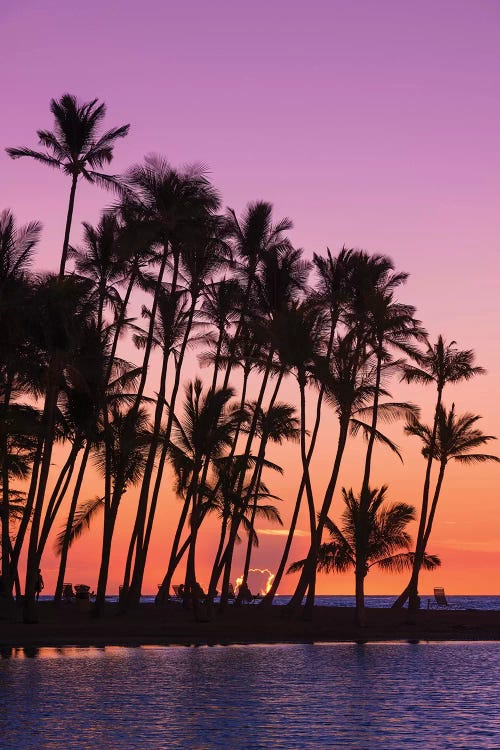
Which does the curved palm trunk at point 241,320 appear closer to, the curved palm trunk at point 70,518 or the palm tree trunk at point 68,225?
the curved palm trunk at point 70,518

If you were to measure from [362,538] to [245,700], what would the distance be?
2106 cm

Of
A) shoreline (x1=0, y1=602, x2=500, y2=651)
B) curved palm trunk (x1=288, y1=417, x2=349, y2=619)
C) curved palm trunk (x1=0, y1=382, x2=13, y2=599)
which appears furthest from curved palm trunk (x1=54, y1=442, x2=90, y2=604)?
curved palm trunk (x1=288, y1=417, x2=349, y2=619)

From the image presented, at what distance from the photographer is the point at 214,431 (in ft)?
146

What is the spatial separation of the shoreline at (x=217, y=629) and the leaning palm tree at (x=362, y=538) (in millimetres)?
2258

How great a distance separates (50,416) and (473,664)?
16.3m

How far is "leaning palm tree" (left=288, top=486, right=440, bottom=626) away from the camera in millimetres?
45562

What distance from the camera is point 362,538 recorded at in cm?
4534

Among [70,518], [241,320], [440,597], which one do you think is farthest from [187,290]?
[440,597]

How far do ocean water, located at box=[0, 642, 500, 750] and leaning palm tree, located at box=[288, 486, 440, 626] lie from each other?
24.0ft

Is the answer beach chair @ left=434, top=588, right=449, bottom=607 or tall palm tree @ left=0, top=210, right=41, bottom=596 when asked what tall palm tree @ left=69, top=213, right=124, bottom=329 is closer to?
tall palm tree @ left=0, top=210, right=41, bottom=596

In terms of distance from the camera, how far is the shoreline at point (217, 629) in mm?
39969

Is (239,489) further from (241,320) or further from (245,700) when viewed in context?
(245,700)

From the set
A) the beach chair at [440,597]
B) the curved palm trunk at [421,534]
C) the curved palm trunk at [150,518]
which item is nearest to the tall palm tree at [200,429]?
the curved palm trunk at [150,518]

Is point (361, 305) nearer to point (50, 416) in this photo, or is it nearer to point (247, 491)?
point (247, 491)
